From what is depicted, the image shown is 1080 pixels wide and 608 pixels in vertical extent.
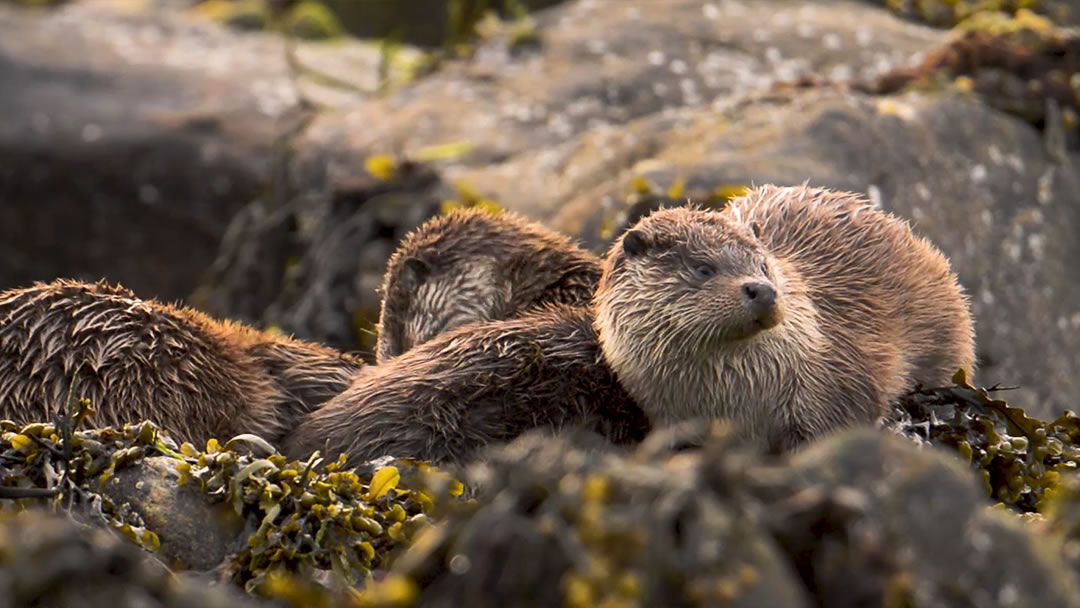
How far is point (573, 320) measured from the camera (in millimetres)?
4586

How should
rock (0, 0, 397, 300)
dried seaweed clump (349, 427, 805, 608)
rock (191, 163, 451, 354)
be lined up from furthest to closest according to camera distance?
rock (0, 0, 397, 300), rock (191, 163, 451, 354), dried seaweed clump (349, 427, 805, 608)

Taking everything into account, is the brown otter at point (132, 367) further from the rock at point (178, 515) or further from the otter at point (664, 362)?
the rock at point (178, 515)

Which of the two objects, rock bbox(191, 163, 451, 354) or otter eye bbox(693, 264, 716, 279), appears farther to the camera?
rock bbox(191, 163, 451, 354)

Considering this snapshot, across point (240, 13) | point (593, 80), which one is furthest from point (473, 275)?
point (240, 13)

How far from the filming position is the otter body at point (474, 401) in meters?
4.20

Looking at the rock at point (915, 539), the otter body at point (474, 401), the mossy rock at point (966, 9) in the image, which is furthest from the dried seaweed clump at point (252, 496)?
the mossy rock at point (966, 9)

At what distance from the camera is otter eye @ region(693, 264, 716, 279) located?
4156mm

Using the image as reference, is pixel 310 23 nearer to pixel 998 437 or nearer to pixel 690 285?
pixel 690 285

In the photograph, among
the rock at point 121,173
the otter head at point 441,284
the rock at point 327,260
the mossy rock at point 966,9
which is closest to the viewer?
the otter head at point 441,284

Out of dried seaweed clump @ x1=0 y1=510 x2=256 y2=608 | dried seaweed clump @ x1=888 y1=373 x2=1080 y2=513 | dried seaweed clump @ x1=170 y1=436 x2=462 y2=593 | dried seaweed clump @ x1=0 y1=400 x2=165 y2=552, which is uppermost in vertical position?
dried seaweed clump @ x1=0 y1=510 x2=256 y2=608

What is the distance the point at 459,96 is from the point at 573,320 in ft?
12.5

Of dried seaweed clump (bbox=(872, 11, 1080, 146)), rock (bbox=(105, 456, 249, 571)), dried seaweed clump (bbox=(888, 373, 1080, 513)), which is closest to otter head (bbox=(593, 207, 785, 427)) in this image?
dried seaweed clump (bbox=(888, 373, 1080, 513))

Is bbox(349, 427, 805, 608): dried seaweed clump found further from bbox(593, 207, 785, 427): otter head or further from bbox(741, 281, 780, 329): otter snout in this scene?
bbox(593, 207, 785, 427): otter head

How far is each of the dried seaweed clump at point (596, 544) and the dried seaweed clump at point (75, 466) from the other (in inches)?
45.9
